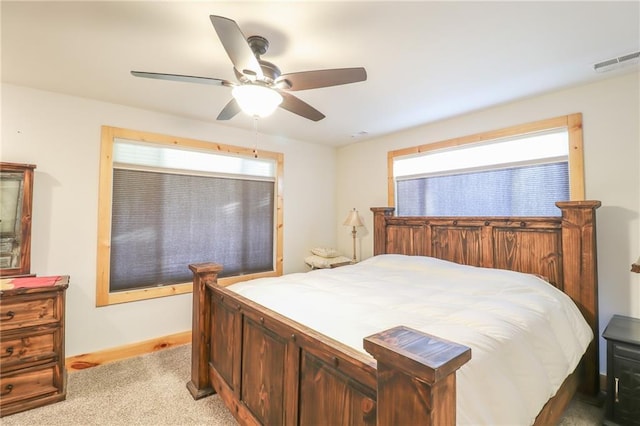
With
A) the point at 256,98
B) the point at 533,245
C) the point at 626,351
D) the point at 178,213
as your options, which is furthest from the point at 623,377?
the point at 178,213

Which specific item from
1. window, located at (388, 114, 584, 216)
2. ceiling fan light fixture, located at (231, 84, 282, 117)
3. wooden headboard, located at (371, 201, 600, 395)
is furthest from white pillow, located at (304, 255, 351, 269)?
ceiling fan light fixture, located at (231, 84, 282, 117)

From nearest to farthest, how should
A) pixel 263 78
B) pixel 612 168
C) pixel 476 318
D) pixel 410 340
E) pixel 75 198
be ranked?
pixel 410 340, pixel 476 318, pixel 263 78, pixel 612 168, pixel 75 198

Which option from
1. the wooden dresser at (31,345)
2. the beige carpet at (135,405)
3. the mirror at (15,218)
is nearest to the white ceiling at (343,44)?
the mirror at (15,218)

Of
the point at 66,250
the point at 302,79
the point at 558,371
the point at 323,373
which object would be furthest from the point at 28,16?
the point at 558,371

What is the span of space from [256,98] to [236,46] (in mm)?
353

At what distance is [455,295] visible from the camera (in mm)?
2125

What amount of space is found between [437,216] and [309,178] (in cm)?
195

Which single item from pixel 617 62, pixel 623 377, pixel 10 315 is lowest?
pixel 623 377

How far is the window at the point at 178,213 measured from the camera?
304 centimetres

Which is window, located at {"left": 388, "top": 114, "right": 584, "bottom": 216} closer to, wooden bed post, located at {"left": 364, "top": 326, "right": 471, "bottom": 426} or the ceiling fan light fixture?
the ceiling fan light fixture

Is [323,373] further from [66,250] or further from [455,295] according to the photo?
[66,250]

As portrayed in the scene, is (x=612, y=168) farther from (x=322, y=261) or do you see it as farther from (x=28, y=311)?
(x=28, y=311)

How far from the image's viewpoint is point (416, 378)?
30.0 inches

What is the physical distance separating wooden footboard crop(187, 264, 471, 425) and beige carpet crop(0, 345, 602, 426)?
15cm
